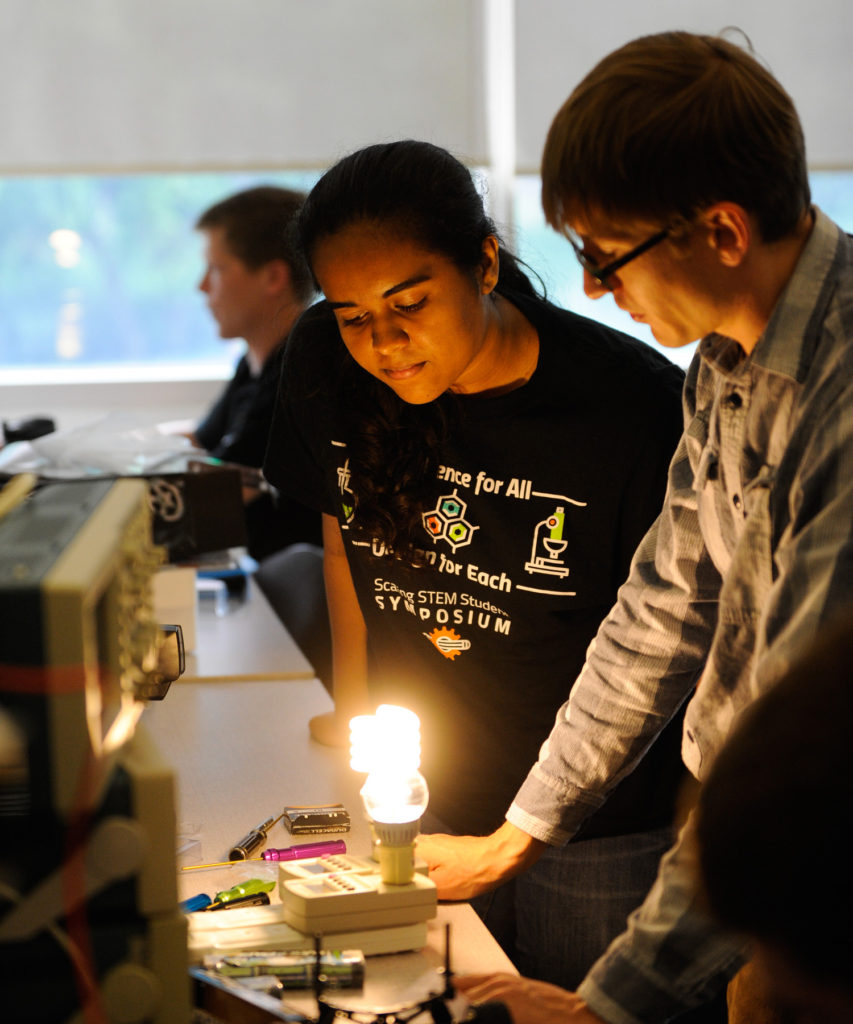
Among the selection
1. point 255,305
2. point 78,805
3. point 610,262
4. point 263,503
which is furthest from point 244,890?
point 255,305

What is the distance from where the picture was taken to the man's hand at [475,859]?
49.0 inches

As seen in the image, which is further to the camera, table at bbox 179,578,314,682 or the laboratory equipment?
table at bbox 179,578,314,682

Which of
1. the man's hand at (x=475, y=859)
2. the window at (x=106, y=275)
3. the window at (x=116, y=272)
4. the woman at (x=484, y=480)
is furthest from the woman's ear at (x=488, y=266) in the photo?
the window at (x=106, y=275)

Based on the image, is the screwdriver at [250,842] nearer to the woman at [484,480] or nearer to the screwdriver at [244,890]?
the screwdriver at [244,890]

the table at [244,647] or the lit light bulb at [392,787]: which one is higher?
the lit light bulb at [392,787]

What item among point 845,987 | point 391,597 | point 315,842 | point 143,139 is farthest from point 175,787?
point 143,139

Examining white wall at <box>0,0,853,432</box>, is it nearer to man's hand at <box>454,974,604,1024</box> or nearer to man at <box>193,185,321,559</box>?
man at <box>193,185,321,559</box>

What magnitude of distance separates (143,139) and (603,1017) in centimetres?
420

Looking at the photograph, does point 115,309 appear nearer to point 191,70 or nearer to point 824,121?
point 191,70

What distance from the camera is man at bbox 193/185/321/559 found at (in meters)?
A: 3.09

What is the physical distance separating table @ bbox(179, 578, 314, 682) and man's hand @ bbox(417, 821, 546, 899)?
852 mm

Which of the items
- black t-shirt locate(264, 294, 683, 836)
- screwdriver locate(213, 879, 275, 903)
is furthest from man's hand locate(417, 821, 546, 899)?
black t-shirt locate(264, 294, 683, 836)

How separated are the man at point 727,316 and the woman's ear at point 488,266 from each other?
45 centimetres

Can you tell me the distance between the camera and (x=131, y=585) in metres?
0.85
